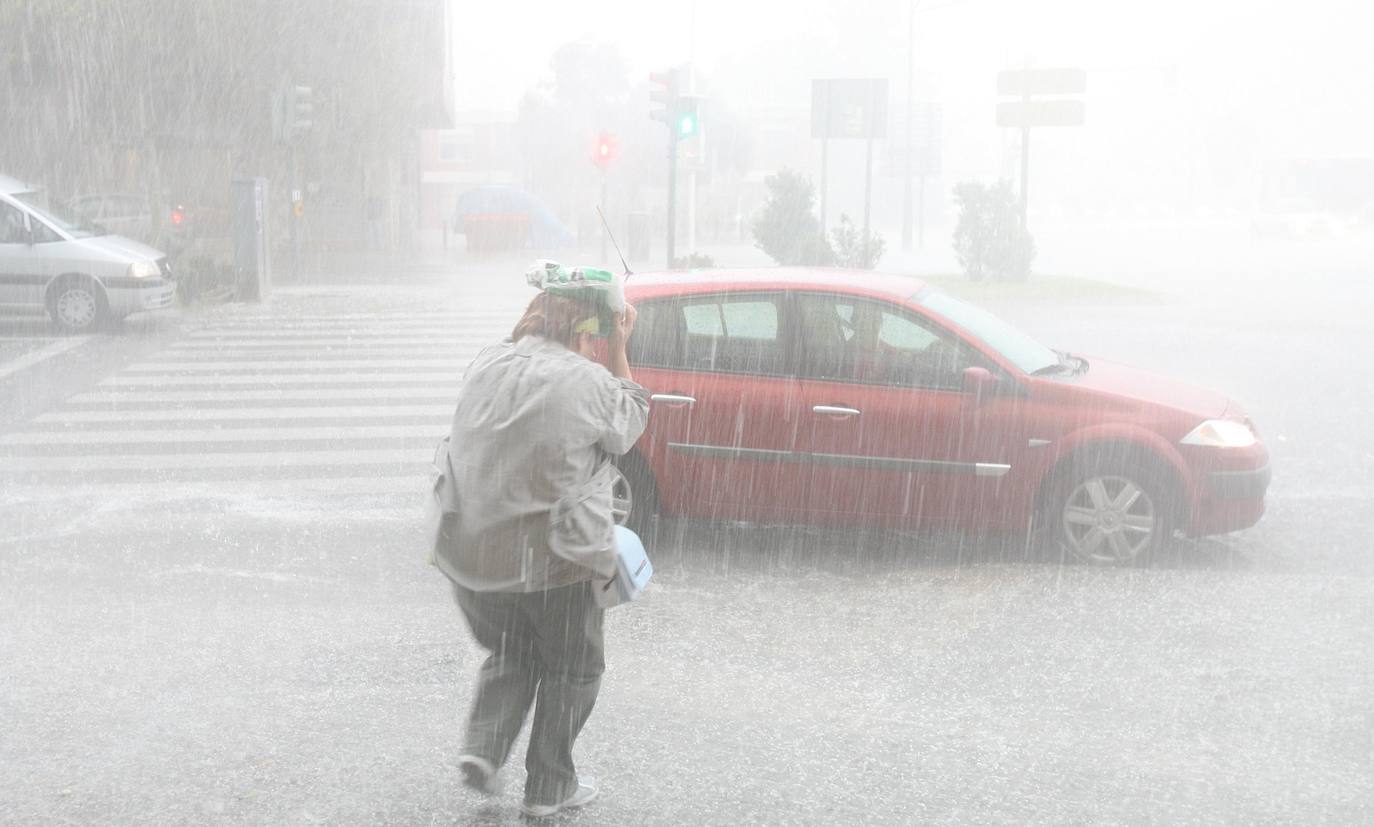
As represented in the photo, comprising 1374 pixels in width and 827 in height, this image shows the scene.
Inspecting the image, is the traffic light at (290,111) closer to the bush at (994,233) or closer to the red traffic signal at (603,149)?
the red traffic signal at (603,149)

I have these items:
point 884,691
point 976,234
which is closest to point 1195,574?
point 884,691

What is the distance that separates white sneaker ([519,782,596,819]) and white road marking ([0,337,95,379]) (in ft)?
37.8

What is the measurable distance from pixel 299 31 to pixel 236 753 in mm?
29243

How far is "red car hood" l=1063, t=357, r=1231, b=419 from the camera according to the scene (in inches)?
284

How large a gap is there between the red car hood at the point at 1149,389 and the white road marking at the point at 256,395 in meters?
6.40

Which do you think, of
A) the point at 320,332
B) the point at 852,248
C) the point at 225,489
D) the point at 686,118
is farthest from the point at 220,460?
the point at 852,248

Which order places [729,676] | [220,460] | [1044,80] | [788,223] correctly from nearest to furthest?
[729,676] → [220,460] → [1044,80] → [788,223]

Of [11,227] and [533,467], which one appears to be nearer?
[533,467]

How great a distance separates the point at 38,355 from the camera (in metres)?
15.5

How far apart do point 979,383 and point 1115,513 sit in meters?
0.92

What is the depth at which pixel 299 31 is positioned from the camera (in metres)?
31.6

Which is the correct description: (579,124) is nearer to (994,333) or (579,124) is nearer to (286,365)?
(286,365)

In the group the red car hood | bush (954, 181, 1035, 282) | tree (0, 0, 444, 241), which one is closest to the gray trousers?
the red car hood

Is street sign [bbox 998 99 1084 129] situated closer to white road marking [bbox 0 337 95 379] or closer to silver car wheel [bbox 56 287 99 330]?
silver car wheel [bbox 56 287 99 330]
